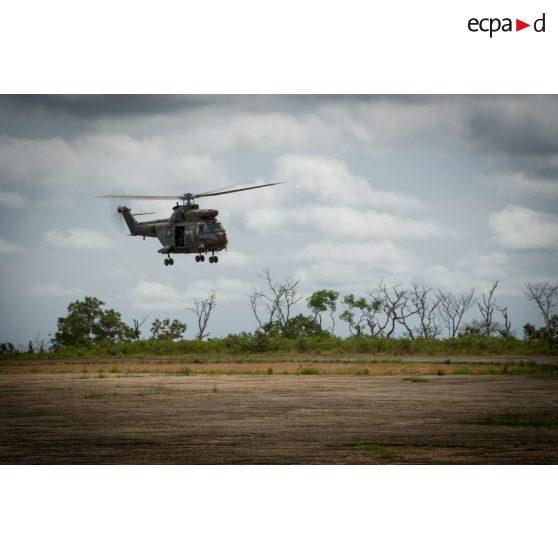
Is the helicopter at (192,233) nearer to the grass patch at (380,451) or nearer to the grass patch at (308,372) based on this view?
the grass patch at (308,372)

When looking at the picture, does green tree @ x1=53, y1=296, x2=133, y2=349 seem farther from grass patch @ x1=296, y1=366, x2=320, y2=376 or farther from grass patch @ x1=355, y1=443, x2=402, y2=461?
grass patch @ x1=355, y1=443, x2=402, y2=461

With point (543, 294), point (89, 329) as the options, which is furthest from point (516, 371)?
point (89, 329)

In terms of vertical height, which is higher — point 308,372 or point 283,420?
point 308,372

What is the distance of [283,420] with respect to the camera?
14.9 meters

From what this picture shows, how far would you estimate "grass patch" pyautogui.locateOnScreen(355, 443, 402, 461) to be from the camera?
12.2 metres

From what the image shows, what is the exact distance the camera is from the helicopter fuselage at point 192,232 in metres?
20.8

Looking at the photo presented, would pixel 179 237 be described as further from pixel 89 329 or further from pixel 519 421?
pixel 89 329

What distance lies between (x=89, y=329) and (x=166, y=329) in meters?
4.96

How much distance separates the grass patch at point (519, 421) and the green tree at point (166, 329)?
924 inches

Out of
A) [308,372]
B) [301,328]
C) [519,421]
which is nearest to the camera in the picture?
[519,421]

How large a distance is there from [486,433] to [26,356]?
921 inches

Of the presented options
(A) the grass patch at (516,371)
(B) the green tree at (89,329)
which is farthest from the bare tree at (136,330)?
(A) the grass patch at (516,371)
